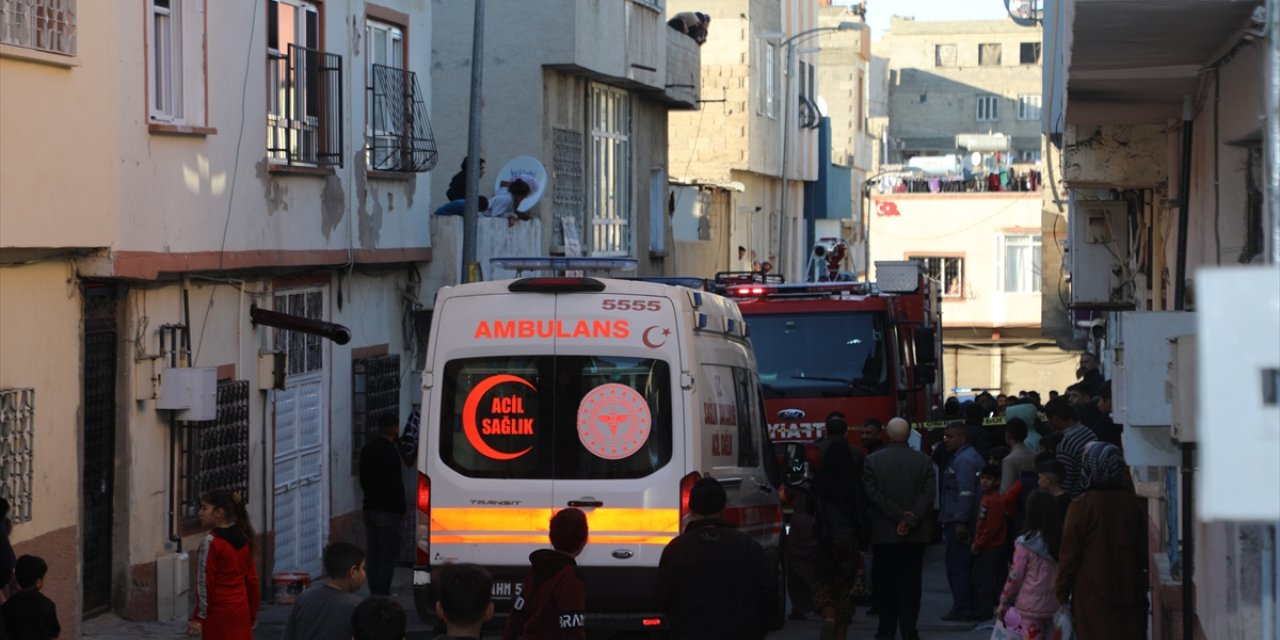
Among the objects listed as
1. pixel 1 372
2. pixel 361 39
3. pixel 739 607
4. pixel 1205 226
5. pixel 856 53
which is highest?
pixel 856 53

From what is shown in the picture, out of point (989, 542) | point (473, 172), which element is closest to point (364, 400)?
point (473, 172)

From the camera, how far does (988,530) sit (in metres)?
14.4

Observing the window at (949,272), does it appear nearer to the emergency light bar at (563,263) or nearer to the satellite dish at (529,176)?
the satellite dish at (529,176)

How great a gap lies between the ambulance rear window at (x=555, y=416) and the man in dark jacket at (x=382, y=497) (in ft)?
11.1

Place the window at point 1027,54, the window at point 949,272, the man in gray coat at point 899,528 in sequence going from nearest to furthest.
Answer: the man in gray coat at point 899,528 → the window at point 949,272 → the window at point 1027,54

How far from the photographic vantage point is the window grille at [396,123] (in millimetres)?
19500

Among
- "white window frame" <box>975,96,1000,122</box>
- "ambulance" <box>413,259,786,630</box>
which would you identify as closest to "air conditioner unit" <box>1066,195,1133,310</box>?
"ambulance" <box>413,259,786,630</box>

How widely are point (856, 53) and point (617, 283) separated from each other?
53111mm

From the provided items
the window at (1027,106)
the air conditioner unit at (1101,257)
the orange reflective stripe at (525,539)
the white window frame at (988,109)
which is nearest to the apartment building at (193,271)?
the orange reflective stripe at (525,539)

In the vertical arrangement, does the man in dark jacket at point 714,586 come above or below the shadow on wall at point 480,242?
below

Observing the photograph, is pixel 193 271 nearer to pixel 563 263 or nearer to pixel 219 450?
pixel 219 450

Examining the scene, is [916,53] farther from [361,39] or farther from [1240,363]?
[1240,363]

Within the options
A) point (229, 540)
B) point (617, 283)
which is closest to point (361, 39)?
point (617, 283)

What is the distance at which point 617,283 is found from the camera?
1209 centimetres
